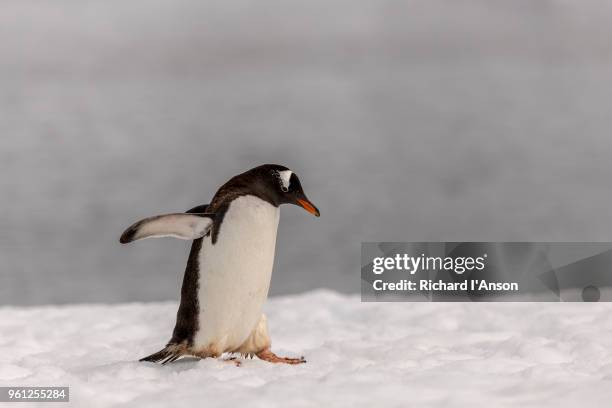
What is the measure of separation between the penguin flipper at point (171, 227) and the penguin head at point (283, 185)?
28 cm

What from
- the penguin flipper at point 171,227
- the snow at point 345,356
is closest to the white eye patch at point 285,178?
the penguin flipper at point 171,227

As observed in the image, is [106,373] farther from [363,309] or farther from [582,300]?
[582,300]

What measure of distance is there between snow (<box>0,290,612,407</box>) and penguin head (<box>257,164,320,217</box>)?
27.7 inches

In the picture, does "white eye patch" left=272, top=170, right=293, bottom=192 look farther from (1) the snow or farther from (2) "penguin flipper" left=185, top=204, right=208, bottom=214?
(1) the snow

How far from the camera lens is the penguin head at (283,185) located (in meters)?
3.72

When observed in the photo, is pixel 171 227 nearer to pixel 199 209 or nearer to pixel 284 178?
pixel 199 209

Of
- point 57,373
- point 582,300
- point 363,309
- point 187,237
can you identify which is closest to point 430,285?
point 363,309

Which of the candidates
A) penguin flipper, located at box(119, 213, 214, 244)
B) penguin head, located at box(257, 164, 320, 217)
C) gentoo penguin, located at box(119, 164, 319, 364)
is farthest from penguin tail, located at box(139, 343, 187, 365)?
penguin head, located at box(257, 164, 320, 217)

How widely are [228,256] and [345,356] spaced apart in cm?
85

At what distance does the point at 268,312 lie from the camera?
5.93m

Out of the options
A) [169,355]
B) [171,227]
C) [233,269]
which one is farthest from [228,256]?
[169,355]

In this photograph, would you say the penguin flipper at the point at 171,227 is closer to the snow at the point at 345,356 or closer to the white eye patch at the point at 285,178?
the white eye patch at the point at 285,178

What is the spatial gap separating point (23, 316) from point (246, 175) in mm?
2941

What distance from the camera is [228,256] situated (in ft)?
12.1
